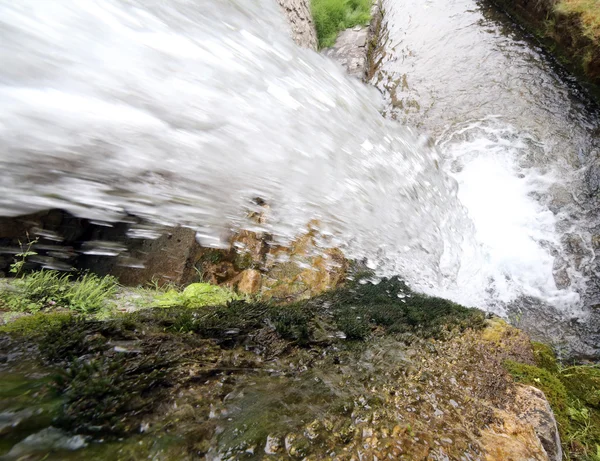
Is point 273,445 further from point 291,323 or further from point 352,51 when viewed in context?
point 352,51

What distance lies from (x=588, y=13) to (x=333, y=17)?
15.4ft

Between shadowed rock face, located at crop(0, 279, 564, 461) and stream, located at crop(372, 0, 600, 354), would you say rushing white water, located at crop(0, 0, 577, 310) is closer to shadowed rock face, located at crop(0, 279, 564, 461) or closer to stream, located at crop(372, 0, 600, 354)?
stream, located at crop(372, 0, 600, 354)

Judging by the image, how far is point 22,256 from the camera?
3264 mm

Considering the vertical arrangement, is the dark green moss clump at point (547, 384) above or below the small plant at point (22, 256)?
above

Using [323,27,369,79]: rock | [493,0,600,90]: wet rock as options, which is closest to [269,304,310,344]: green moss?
[493,0,600,90]: wet rock

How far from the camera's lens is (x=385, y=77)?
6.96m

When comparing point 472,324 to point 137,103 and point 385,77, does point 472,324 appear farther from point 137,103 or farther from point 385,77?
point 385,77

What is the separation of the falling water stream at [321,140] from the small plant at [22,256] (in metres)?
0.89

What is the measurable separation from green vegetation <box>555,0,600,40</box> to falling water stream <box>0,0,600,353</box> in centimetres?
75

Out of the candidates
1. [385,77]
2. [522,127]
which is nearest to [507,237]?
[522,127]

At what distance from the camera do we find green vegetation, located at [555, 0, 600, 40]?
5.34m

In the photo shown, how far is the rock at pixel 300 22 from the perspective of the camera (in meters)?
6.32

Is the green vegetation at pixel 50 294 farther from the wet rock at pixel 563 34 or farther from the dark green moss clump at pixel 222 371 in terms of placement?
the wet rock at pixel 563 34

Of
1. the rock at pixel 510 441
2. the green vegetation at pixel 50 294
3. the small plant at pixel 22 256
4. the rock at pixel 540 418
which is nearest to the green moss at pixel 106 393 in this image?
the rock at pixel 510 441
